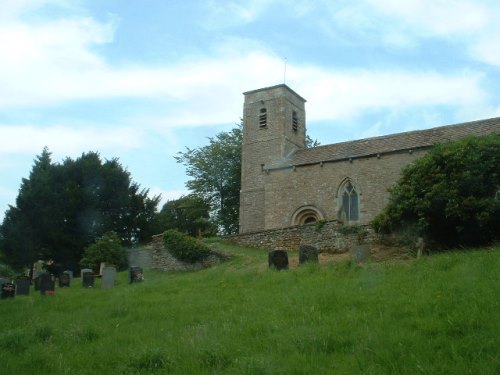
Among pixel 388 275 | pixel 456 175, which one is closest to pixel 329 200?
pixel 456 175

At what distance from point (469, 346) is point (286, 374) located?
7.89 feet

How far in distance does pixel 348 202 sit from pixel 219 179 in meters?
15.2

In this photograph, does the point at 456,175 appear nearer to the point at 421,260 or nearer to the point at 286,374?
the point at 421,260

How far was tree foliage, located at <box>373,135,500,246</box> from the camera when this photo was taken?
18.3 meters

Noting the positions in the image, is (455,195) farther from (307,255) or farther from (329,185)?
(329,185)

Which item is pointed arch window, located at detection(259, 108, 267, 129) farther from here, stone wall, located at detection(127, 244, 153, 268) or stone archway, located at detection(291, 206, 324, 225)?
stone wall, located at detection(127, 244, 153, 268)

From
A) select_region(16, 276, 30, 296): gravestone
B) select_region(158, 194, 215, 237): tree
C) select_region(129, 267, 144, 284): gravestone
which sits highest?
select_region(158, 194, 215, 237): tree

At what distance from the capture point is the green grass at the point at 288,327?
8.00m

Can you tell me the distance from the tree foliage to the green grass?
11.1ft

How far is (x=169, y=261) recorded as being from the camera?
25.9 m

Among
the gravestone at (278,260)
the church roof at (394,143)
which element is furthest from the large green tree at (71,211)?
the gravestone at (278,260)

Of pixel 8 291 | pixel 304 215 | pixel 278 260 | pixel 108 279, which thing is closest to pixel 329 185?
pixel 304 215

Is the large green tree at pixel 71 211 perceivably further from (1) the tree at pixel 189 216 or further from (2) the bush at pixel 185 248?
(2) the bush at pixel 185 248

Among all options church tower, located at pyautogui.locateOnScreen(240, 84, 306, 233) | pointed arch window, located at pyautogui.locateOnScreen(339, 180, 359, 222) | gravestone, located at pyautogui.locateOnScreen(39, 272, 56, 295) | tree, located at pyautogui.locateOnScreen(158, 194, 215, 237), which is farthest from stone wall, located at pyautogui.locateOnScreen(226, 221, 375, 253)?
tree, located at pyautogui.locateOnScreen(158, 194, 215, 237)
